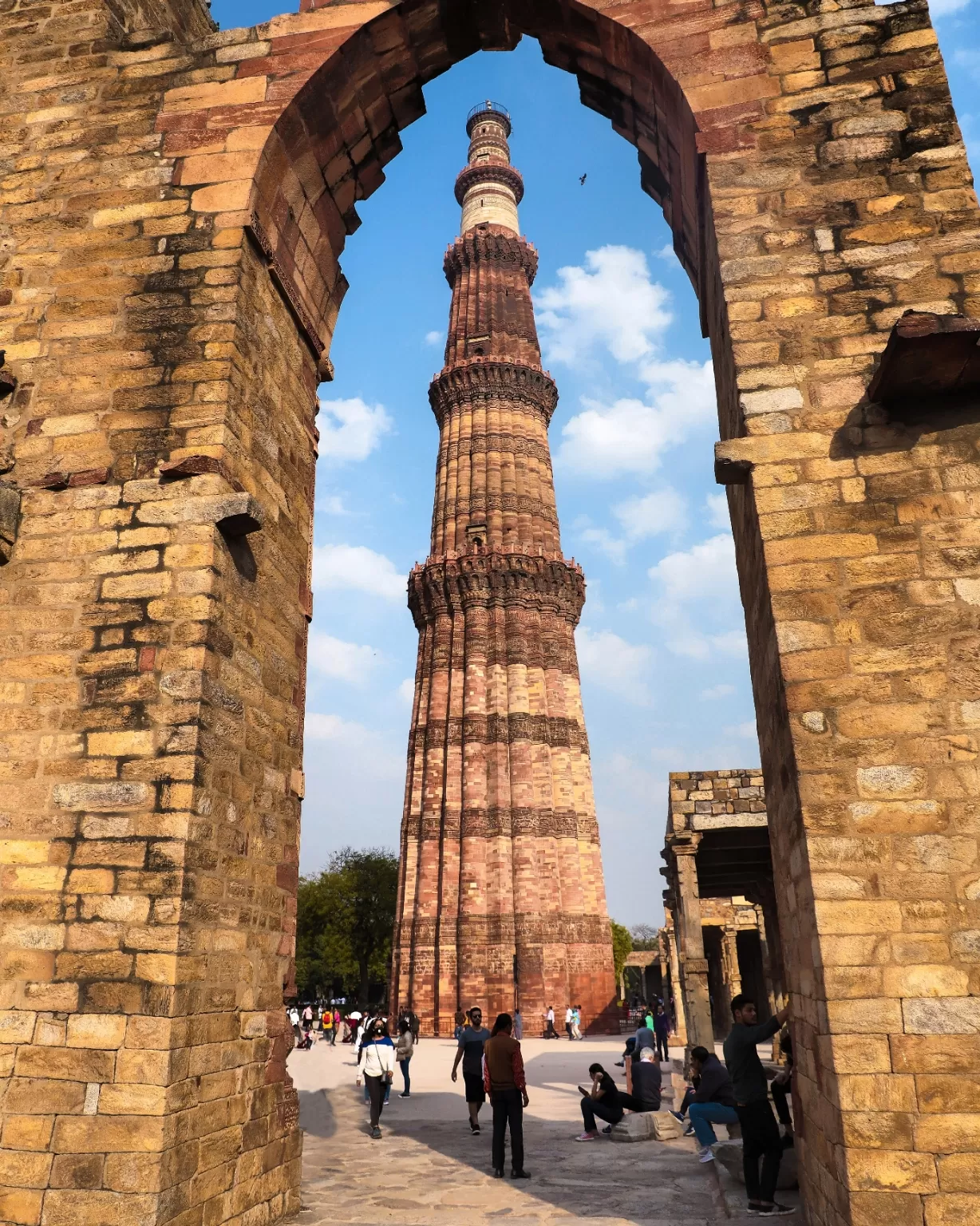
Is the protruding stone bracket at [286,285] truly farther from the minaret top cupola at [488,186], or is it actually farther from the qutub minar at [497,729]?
the minaret top cupola at [488,186]

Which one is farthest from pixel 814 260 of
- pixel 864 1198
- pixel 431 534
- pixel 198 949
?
pixel 431 534

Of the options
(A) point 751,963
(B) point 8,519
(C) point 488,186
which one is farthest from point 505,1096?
(C) point 488,186

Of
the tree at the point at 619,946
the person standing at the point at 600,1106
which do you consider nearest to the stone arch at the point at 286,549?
the person standing at the point at 600,1106

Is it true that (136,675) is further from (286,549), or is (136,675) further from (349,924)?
(349,924)

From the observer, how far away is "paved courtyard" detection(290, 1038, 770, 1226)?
5129mm

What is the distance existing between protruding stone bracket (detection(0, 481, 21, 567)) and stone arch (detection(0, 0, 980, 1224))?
0.03m

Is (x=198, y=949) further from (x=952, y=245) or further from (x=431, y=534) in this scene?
(x=431, y=534)

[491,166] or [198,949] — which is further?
[491,166]

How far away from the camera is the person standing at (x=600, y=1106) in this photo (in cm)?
785

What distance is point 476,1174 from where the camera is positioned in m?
6.37

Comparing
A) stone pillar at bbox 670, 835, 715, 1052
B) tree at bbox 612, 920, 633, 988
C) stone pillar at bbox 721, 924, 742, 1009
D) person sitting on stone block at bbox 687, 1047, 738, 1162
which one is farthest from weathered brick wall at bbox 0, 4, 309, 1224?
tree at bbox 612, 920, 633, 988

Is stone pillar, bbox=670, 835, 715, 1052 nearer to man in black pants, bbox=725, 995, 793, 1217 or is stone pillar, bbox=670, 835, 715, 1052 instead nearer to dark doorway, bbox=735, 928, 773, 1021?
man in black pants, bbox=725, 995, 793, 1217

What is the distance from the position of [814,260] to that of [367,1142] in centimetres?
770

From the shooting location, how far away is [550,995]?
70.3ft
